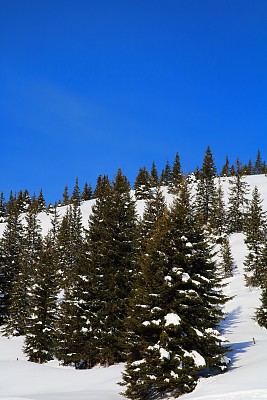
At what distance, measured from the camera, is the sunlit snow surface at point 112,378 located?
1257cm

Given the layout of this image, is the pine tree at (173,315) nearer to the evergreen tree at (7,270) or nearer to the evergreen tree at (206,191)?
the evergreen tree at (7,270)

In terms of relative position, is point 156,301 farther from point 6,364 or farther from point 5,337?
point 5,337

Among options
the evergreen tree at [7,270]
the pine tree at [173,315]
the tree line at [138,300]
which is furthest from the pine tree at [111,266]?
the evergreen tree at [7,270]

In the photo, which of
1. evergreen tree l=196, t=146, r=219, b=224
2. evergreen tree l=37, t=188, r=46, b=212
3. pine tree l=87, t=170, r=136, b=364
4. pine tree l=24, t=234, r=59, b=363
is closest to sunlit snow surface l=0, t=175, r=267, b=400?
pine tree l=87, t=170, r=136, b=364

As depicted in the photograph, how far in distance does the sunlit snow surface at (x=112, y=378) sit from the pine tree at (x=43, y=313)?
2.30m

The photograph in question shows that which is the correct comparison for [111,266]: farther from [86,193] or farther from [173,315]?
[86,193]

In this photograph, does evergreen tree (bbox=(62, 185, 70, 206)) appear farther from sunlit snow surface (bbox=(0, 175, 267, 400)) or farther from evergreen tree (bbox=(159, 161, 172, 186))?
sunlit snow surface (bbox=(0, 175, 267, 400))

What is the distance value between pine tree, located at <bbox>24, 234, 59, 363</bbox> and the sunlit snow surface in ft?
7.56

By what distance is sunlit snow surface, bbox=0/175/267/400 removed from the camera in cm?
1257

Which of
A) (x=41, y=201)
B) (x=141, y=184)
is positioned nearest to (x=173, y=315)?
(x=141, y=184)

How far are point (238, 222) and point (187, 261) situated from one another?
6491cm

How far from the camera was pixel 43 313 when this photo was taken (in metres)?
33.4

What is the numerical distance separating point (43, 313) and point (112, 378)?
47.6 ft

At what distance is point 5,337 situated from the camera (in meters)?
42.3
